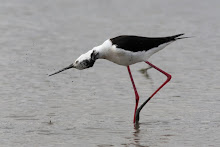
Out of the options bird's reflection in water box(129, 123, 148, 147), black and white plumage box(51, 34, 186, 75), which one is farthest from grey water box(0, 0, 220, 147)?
black and white plumage box(51, 34, 186, 75)

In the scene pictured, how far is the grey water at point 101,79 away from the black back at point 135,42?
105 cm

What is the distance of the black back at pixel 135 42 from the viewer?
9062 millimetres

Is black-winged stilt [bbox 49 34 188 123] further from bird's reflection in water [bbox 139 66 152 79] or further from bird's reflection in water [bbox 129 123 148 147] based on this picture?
bird's reflection in water [bbox 139 66 152 79]

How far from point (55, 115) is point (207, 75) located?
388 centimetres

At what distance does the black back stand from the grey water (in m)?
1.05

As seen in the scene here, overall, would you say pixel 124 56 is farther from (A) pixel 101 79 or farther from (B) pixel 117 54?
(A) pixel 101 79

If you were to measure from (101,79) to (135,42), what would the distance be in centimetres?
255

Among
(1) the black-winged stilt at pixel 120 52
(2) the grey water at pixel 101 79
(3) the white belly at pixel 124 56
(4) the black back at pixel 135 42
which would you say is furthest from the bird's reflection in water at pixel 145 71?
(3) the white belly at pixel 124 56

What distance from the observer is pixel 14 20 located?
16.7 metres

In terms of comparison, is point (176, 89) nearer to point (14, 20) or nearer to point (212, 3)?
point (14, 20)

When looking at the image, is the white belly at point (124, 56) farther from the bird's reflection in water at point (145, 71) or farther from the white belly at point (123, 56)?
the bird's reflection in water at point (145, 71)

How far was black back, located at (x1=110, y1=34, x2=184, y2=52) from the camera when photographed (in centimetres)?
906

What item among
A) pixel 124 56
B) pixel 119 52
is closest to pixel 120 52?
pixel 119 52

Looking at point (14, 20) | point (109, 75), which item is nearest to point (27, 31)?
point (14, 20)
